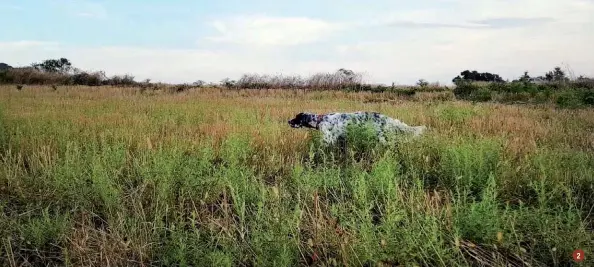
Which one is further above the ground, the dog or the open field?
the dog

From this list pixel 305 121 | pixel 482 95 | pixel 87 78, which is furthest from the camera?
pixel 87 78

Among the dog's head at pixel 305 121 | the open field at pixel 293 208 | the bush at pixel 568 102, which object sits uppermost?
the bush at pixel 568 102

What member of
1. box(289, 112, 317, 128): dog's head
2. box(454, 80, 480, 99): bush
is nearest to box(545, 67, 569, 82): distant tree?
box(454, 80, 480, 99): bush

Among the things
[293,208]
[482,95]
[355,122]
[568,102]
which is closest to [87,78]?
[482,95]

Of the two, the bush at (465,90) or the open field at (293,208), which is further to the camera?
the bush at (465,90)

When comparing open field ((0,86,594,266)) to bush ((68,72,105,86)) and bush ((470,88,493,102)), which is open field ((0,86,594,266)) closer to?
bush ((470,88,493,102))

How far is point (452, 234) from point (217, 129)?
16.0ft

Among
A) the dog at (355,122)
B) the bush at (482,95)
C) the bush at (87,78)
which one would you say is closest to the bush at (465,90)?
the bush at (482,95)

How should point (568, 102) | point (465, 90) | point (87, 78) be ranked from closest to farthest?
point (568, 102) < point (465, 90) < point (87, 78)

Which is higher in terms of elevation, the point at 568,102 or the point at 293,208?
the point at 568,102

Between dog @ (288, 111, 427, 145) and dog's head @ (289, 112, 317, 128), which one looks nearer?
dog @ (288, 111, 427, 145)

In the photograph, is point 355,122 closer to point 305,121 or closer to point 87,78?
point 305,121

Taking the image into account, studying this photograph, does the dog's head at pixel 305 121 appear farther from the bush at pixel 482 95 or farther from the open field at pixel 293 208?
the bush at pixel 482 95

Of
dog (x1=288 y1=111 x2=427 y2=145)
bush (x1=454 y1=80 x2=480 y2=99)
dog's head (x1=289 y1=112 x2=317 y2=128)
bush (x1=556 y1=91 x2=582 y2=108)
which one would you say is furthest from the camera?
bush (x1=454 y1=80 x2=480 y2=99)
